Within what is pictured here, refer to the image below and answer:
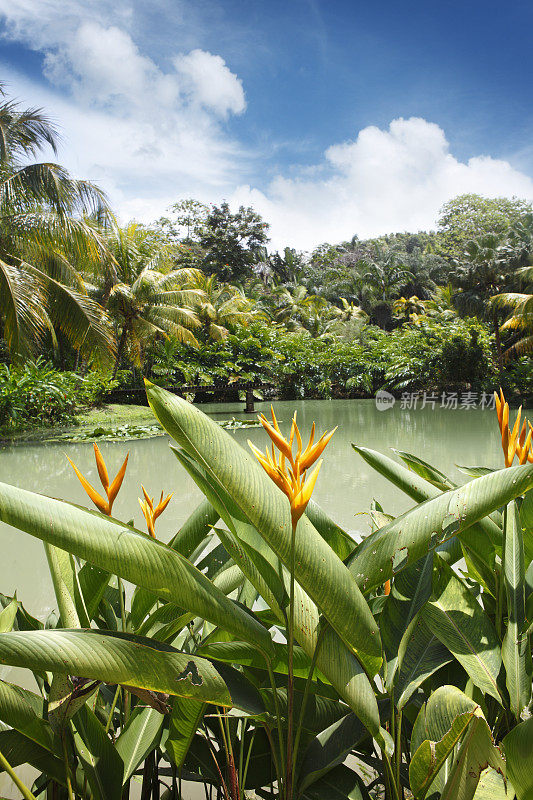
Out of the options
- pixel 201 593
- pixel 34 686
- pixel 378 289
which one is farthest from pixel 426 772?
pixel 378 289

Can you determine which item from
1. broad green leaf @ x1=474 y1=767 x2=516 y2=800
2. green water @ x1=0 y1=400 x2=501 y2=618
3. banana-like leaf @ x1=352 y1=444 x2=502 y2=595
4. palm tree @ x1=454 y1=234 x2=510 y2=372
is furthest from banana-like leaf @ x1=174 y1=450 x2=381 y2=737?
palm tree @ x1=454 y1=234 x2=510 y2=372

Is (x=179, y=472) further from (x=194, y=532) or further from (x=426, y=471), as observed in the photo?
(x=194, y=532)

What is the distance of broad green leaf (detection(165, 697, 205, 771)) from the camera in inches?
27.1

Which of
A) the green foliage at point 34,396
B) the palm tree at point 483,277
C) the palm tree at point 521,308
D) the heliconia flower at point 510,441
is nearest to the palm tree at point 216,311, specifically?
the green foliage at point 34,396

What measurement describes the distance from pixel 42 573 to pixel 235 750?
2.60 metres

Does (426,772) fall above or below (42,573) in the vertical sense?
above

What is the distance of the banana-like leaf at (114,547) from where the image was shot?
50 cm

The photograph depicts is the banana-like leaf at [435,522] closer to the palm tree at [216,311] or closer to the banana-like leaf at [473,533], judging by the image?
the banana-like leaf at [473,533]

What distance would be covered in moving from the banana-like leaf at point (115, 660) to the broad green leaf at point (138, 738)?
23 centimetres

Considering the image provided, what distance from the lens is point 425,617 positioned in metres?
0.78

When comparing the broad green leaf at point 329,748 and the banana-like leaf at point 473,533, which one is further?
the banana-like leaf at point 473,533

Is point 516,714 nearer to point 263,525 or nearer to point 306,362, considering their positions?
point 263,525

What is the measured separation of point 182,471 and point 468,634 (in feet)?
18.6

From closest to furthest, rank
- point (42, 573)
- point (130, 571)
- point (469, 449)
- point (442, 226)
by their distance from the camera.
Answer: point (130, 571) → point (42, 573) → point (469, 449) → point (442, 226)
